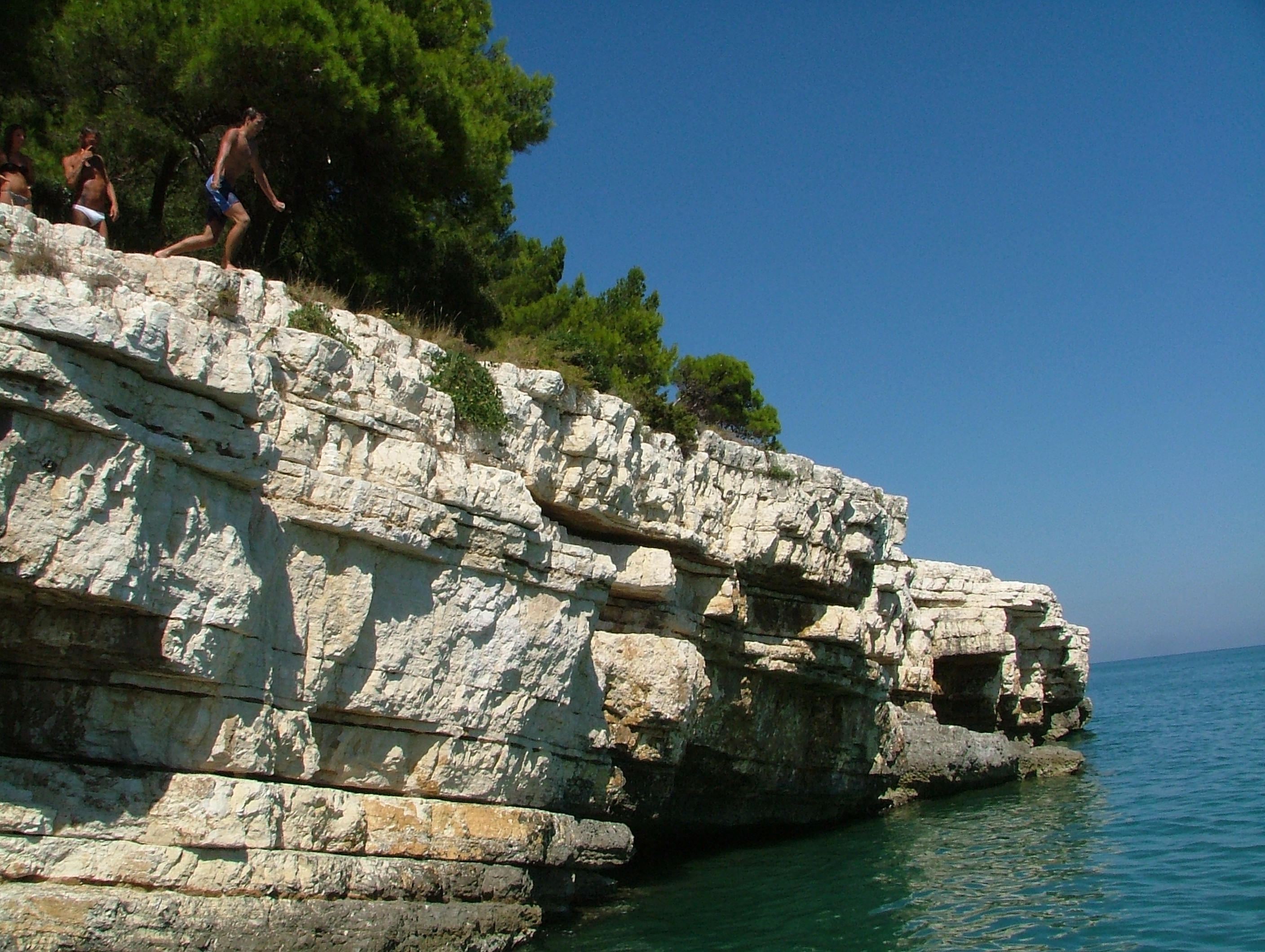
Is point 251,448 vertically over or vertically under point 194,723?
over

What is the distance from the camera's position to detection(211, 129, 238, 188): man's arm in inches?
398

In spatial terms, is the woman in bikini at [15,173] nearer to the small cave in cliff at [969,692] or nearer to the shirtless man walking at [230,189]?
the shirtless man walking at [230,189]

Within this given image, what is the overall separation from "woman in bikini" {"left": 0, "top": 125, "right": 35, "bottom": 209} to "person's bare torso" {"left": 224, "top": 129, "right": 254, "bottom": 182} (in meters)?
1.83

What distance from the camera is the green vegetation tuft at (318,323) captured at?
1032 cm

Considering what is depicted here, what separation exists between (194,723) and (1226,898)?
12.5m

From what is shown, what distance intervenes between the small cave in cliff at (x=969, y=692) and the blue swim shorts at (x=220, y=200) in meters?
23.0

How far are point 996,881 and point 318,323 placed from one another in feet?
39.4

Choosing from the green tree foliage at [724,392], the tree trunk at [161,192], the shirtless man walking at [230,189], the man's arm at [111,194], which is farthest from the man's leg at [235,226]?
the green tree foliage at [724,392]

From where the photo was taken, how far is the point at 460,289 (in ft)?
57.2

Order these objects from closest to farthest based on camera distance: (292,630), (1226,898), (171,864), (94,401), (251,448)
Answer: (94,401)
(171,864)
(251,448)
(292,630)
(1226,898)

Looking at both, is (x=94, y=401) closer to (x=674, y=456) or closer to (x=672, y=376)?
(x=674, y=456)

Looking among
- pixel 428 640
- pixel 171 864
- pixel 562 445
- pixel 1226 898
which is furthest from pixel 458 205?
pixel 1226 898

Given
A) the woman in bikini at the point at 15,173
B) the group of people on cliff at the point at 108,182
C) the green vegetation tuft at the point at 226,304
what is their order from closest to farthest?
the woman in bikini at the point at 15,173, the green vegetation tuft at the point at 226,304, the group of people on cliff at the point at 108,182

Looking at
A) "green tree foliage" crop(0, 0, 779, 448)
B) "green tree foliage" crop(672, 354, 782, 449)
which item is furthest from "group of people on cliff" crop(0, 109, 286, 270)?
"green tree foliage" crop(672, 354, 782, 449)
